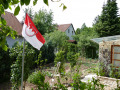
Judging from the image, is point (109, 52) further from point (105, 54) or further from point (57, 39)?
point (57, 39)

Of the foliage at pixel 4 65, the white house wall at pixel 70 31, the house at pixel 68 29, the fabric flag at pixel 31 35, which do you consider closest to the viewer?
the fabric flag at pixel 31 35

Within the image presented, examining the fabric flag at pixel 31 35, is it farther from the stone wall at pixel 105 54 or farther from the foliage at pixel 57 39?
the foliage at pixel 57 39

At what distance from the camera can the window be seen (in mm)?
6543

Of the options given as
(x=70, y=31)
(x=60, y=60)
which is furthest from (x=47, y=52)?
(x=70, y=31)

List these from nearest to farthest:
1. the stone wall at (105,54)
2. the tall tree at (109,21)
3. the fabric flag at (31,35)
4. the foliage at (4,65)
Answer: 1. the fabric flag at (31,35)
2. the foliage at (4,65)
3. the stone wall at (105,54)
4. the tall tree at (109,21)

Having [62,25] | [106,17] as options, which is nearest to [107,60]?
[106,17]

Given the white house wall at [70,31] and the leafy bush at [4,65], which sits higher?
the white house wall at [70,31]

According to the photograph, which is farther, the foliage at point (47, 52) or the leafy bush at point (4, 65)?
the foliage at point (47, 52)

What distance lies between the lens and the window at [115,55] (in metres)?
6.54

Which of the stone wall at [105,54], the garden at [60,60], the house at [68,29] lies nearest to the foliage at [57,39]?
the garden at [60,60]

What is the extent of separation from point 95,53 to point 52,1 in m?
16.4

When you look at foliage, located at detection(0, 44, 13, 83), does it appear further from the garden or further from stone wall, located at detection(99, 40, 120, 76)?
stone wall, located at detection(99, 40, 120, 76)

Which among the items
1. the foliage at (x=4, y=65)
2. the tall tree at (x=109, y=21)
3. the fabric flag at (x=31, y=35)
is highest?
the tall tree at (x=109, y=21)

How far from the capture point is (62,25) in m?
27.5
